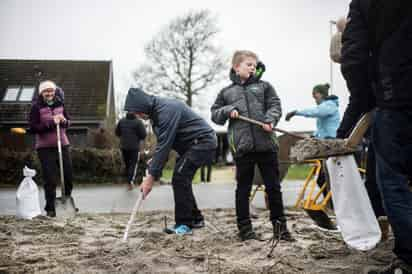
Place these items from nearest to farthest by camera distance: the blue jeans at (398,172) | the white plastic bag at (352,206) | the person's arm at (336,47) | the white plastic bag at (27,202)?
1. the blue jeans at (398,172)
2. the white plastic bag at (352,206)
3. the person's arm at (336,47)
4. the white plastic bag at (27,202)

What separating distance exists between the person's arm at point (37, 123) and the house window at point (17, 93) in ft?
6.18

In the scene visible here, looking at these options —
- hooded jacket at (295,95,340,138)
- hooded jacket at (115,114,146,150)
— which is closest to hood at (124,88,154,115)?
hooded jacket at (295,95,340,138)

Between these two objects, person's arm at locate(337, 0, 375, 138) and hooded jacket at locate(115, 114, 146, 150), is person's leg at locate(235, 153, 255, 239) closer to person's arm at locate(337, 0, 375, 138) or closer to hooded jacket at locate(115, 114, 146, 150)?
person's arm at locate(337, 0, 375, 138)

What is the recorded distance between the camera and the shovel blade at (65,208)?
5480mm

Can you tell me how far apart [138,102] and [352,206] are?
91.1 inches

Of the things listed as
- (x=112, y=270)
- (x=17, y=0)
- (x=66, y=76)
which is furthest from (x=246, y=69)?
(x=66, y=76)

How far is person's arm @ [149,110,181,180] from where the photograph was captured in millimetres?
4090

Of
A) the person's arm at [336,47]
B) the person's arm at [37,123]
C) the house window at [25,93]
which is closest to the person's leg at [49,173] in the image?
the person's arm at [37,123]

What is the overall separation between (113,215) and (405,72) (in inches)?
174

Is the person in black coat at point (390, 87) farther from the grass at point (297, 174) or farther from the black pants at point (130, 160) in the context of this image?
the grass at point (297, 174)

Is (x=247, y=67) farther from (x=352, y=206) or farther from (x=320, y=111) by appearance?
(x=320, y=111)

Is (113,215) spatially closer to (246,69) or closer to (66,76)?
(246,69)

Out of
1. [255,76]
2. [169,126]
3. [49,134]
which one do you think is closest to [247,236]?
[169,126]

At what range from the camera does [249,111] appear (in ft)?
12.9
